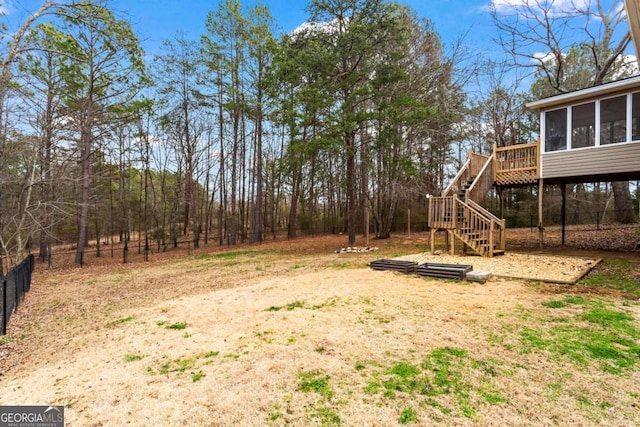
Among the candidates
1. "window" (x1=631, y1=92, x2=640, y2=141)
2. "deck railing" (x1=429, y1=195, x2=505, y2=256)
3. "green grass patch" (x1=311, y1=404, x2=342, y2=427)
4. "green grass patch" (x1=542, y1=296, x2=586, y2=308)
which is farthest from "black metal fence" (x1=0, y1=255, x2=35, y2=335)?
"window" (x1=631, y1=92, x2=640, y2=141)

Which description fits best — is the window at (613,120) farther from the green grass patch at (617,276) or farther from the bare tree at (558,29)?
the bare tree at (558,29)

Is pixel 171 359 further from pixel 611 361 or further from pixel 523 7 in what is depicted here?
pixel 523 7

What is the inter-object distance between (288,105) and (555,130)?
9.23 meters

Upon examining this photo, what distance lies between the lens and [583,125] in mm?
9078

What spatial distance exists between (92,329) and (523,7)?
748 inches

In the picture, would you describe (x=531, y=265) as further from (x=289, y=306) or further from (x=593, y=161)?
(x=289, y=306)

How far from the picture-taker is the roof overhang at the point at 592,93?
7.99 meters

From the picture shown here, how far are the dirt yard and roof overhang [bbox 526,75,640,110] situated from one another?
6.31 metres

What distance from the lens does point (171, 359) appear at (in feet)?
11.1

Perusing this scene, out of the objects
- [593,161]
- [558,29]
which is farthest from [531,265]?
[558,29]

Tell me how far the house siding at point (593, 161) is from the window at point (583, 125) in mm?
260

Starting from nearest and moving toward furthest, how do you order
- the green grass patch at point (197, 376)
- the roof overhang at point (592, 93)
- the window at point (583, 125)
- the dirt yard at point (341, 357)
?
the dirt yard at point (341, 357) < the green grass patch at point (197, 376) < the roof overhang at point (592, 93) < the window at point (583, 125)

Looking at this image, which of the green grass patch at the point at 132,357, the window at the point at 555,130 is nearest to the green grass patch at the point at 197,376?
the green grass patch at the point at 132,357

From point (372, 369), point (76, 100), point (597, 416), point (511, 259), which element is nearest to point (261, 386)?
point (372, 369)
